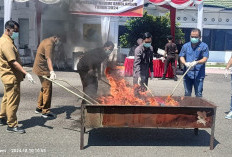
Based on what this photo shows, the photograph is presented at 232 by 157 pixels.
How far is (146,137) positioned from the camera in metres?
5.17

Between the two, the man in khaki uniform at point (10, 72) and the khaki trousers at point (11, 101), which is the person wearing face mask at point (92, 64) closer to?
the man in khaki uniform at point (10, 72)

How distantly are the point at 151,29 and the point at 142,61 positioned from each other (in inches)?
398

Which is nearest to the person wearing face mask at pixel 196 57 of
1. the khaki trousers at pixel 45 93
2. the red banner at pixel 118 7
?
the khaki trousers at pixel 45 93

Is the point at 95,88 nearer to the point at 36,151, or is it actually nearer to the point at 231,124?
the point at 36,151

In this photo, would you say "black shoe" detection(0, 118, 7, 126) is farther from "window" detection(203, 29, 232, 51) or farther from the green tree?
"window" detection(203, 29, 232, 51)

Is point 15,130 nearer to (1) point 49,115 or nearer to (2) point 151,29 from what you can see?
(1) point 49,115

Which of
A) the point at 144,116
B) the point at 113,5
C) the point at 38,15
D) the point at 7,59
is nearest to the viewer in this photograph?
the point at 144,116

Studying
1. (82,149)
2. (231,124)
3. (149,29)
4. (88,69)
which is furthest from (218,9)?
(82,149)

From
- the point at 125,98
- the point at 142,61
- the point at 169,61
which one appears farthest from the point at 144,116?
the point at 169,61

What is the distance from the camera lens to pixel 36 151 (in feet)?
14.2

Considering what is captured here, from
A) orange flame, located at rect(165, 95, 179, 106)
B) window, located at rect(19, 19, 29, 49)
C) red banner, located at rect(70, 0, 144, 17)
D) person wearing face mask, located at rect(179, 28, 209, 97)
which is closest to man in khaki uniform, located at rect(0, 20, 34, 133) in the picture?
orange flame, located at rect(165, 95, 179, 106)

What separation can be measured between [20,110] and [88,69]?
2136mm

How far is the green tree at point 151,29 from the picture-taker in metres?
15.5

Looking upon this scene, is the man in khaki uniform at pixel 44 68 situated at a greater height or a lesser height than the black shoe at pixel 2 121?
greater
